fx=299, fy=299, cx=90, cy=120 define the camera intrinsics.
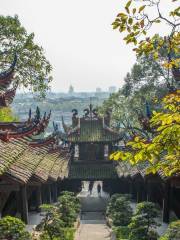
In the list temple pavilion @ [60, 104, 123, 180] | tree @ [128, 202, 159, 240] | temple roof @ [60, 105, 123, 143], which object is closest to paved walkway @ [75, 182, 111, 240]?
temple pavilion @ [60, 104, 123, 180]

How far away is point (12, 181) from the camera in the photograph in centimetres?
930

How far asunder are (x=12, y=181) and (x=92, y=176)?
13378 millimetres

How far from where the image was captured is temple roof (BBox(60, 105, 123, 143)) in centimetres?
2325

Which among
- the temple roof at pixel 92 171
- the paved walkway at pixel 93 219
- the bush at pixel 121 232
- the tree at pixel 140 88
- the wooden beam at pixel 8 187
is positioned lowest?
the paved walkway at pixel 93 219

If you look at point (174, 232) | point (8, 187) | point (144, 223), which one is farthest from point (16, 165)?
point (174, 232)

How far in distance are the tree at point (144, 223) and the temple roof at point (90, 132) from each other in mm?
12400

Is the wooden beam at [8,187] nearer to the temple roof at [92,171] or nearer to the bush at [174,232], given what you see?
the bush at [174,232]

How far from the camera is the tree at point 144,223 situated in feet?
33.2

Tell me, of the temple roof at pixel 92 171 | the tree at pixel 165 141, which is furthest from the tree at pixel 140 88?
the tree at pixel 165 141

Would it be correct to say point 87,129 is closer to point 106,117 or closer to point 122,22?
point 106,117

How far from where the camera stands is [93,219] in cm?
2012

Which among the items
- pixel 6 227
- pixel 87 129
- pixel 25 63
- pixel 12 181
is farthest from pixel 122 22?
pixel 87 129

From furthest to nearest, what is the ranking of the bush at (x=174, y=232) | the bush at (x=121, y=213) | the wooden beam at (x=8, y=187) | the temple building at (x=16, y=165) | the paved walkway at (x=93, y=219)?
the bush at (x=121, y=213) < the paved walkway at (x=93, y=219) < the wooden beam at (x=8, y=187) < the temple building at (x=16, y=165) < the bush at (x=174, y=232)

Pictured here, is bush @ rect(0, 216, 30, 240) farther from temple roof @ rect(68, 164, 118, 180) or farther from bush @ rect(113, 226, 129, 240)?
temple roof @ rect(68, 164, 118, 180)
